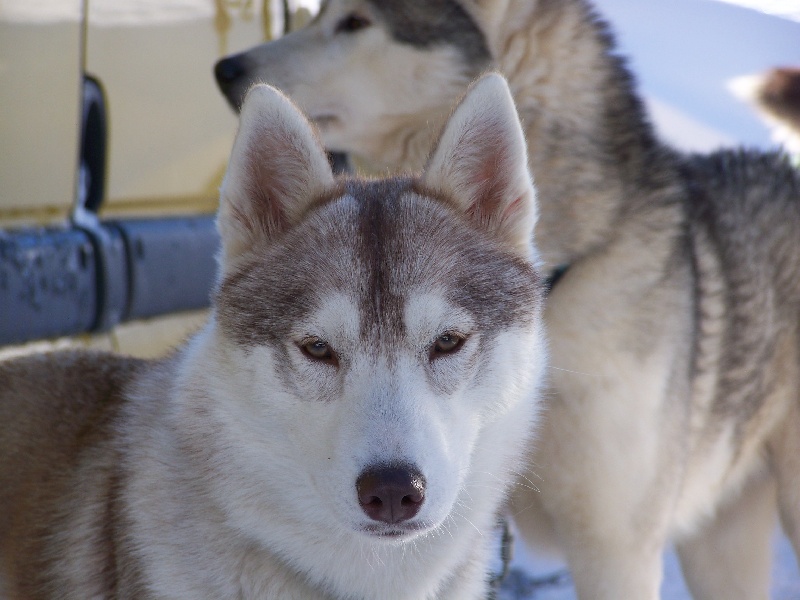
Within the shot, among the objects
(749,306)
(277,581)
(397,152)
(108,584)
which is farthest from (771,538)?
(108,584)

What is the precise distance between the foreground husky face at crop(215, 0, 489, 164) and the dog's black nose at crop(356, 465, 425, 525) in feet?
5.39

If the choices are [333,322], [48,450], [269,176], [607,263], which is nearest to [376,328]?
[333,322]

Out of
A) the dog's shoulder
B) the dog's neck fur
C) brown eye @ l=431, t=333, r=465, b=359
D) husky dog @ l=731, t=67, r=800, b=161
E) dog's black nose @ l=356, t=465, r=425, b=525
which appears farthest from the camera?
husky dog @ l=731, t=67, r=800, b=161

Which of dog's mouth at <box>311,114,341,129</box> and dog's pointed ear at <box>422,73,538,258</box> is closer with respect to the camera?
dog's pointed ear at <box>422,73,538,258</box>

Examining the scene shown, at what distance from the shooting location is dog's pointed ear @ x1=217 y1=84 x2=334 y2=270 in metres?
2.13

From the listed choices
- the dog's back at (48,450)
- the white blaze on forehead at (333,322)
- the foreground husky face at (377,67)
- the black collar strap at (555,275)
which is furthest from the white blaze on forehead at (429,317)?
the foreground husky face at (377,67)

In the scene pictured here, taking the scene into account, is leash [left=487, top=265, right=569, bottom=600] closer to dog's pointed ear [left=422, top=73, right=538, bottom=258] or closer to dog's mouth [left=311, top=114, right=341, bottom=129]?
dog's pointed ear [left=422, top=73, right=538, bottom=258]

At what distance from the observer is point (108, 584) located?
2133mm

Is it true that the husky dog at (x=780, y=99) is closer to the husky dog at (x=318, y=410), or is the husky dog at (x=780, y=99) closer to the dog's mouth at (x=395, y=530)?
the husky dog at (x=318, y=410)

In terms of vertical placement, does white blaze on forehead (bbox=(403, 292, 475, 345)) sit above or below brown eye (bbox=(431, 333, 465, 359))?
above

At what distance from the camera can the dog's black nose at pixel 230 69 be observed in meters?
3.31

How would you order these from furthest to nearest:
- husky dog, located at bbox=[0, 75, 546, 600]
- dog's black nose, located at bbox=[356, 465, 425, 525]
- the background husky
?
1. the background husky
2. husky dog, located at bbox=[0, 75, 546, 600]
3. dog's black nose, located at bbox=[356, 465, 425, 525]

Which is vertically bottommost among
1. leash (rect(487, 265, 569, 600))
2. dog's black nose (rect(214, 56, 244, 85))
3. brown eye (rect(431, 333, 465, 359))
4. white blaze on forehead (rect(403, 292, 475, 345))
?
leash (rect(487, 265, 569, 600))

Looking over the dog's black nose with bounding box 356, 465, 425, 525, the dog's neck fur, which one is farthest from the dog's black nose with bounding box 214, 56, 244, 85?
the dog's black nose with bounding box 356, 465, 425, 525
